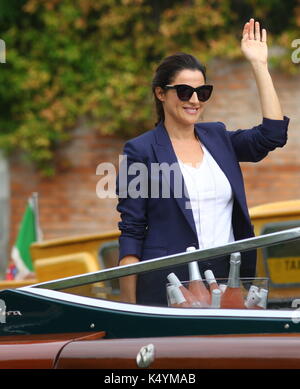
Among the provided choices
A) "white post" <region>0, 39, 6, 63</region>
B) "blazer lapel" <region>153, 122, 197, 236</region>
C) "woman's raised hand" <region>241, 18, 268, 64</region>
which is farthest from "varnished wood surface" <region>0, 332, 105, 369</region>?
"white post" <region>0, 39, 6, 63</region>

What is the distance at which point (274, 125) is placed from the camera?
3613 mm

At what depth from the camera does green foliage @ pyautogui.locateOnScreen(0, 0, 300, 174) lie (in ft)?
32.8

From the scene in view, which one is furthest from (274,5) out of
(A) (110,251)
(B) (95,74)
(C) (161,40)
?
(A) (110,251)

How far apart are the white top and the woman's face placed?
0.66ft

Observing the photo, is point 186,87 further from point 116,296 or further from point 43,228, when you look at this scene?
point 43,228

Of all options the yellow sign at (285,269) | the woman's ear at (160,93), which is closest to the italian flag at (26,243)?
the woman's ear at (160,93)

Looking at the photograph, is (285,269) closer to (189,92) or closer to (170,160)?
(170,160)

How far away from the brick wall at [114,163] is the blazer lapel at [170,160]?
580cm

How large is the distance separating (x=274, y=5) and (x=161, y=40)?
119cm

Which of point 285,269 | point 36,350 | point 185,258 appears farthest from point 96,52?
point 36,350

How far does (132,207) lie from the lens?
3586mm

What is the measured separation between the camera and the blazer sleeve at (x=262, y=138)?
3.62 m

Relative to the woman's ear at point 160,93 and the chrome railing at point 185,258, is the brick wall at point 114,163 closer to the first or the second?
the woman's ear at point 160,93

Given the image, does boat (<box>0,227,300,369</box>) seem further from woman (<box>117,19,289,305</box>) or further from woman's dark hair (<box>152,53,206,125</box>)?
woman's dark hair (<box>152,53,206,125</box>)
